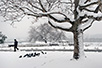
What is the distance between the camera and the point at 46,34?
69.9m

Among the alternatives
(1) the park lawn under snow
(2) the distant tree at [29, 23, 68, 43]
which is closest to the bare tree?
(1) the park lawn under snow

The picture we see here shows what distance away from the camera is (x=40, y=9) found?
14.3 meters

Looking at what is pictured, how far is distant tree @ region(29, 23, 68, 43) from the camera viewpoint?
68625 millimetres

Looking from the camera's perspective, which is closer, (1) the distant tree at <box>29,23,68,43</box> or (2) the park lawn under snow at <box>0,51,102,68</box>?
(2) the park lawn under snow at <box>0,51,102,68</box>

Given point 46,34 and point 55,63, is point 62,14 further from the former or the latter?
point 46,34

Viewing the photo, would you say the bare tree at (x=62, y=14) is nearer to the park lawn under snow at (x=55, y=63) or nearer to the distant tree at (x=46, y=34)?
the park lawn under snow at (x=55, y=63)

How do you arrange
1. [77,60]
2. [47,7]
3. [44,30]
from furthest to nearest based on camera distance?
[44,30] < [47,7] < [77,60]

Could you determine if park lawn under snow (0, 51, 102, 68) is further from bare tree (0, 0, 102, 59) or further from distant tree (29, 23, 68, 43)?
distant tree (29, 23, 68, 43)

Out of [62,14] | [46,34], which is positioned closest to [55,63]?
[62,14]

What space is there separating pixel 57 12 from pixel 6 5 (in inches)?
145

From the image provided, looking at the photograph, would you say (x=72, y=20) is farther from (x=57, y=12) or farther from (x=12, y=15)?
(x=12, y=15)

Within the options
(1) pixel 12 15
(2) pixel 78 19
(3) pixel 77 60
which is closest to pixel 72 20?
(2) pixel 78 19

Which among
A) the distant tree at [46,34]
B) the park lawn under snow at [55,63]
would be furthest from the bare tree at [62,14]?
the distant tree at [46,34]

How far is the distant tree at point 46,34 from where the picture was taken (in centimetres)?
6862
